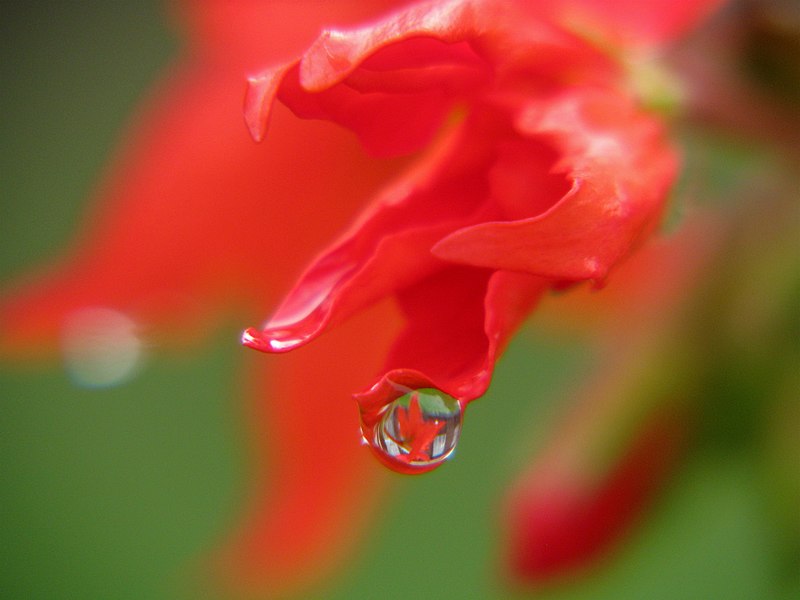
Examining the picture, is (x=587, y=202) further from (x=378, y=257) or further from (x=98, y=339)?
(x=98, y=339)

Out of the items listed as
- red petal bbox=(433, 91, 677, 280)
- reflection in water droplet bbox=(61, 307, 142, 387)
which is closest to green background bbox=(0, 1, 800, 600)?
reflection in water droplet bbox=(61, 307, 142, 387)

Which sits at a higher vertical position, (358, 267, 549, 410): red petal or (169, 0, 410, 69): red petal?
(358, 267, 549, 410): red petal

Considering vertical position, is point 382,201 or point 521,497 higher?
point 382,201

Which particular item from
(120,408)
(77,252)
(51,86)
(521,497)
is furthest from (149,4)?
(521,497)

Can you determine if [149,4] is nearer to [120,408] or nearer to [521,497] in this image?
[120,408]

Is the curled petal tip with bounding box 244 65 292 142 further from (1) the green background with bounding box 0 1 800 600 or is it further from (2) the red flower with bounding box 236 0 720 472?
(1) the green background with bounding box 0 1 800 600

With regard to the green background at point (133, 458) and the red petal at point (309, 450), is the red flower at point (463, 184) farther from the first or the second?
the green background at point (133, 458)

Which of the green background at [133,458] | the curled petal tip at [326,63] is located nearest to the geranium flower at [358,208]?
the curled petal tip at [326,63]
